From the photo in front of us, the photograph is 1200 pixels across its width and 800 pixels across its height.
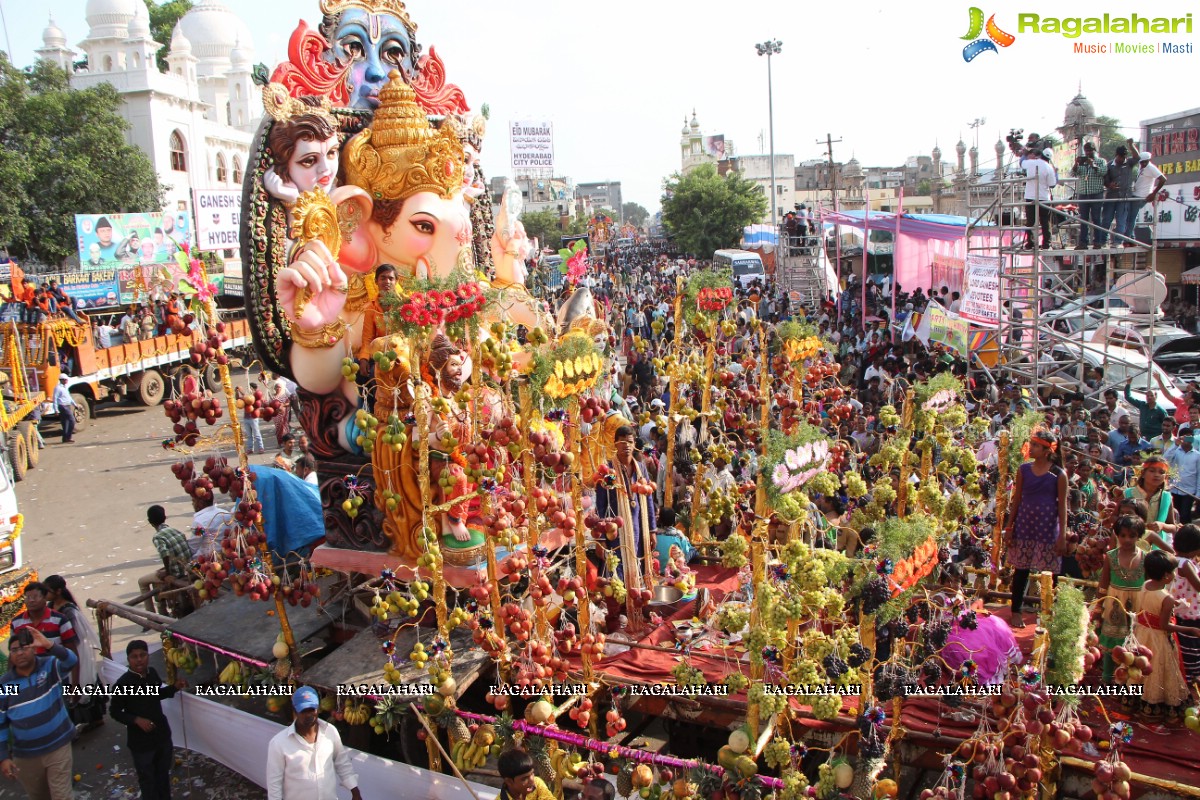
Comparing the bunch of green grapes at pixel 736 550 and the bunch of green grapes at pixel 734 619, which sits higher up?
the bunch of green grapes at pixel 736 550

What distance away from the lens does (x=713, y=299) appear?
10.1 meters

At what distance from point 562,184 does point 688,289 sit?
311 feet

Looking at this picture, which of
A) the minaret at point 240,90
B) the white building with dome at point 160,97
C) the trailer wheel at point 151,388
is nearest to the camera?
the trailer wheel at point 151,388

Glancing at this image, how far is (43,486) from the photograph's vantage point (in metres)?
14.6

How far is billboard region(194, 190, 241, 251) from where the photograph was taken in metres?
19.9

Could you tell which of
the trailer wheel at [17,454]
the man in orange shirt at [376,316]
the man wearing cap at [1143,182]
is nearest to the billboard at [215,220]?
the trailer wheel at [17,454]

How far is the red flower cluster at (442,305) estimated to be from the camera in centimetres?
556

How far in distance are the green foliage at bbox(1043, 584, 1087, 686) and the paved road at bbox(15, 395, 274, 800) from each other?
551 cm

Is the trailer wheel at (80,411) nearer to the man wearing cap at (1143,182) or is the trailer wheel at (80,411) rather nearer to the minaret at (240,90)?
the man wearing cap at (1143,182)

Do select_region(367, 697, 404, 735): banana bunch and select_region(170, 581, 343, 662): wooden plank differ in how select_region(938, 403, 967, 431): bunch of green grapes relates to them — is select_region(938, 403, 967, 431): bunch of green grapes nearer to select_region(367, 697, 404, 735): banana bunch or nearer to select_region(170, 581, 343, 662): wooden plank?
select_region(367, 697, 404, 735): banana bunch

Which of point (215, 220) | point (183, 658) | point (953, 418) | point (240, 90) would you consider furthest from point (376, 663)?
point (240, 90)

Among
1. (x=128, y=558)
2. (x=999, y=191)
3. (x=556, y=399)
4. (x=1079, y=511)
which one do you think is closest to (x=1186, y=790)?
(x=1079, y=511)

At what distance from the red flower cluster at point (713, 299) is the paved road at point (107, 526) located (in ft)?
21.3

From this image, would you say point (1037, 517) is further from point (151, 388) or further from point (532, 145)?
point (532, 145)
